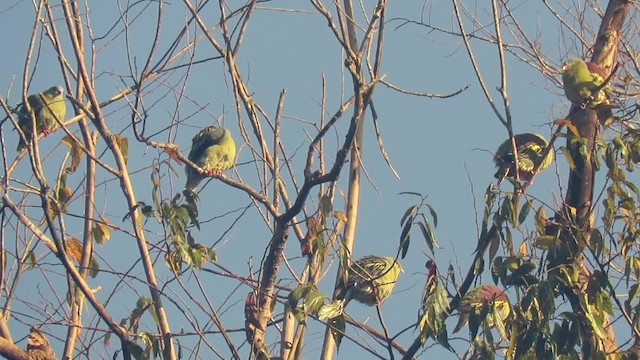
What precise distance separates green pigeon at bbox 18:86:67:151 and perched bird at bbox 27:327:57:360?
0.83m

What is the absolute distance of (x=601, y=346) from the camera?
4.11 meters

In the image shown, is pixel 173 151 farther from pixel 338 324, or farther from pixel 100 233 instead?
pixel 338 324

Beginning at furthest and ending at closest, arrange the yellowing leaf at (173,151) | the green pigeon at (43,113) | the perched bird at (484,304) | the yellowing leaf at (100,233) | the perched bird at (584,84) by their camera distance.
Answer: the perched bird at (584,84), the yellowing leaf at (173,151), the yellowing leaf at (100,233), the green pigeon at (43,113), the perched bird at (484,304)

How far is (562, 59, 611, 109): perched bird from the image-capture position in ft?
16.6

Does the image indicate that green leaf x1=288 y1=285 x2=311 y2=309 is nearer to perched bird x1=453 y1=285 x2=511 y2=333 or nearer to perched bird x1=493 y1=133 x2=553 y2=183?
perched bird x1=453 y1=285 x2=511 y2=333

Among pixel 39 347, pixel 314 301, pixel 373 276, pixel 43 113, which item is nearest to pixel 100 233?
pixel 39 347

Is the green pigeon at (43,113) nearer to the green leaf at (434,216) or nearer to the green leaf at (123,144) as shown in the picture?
the green leaf at (123,144)

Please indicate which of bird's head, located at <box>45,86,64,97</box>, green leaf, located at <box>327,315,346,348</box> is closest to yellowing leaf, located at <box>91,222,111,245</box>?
green leaf, located at <box>327,315,346,348</box>

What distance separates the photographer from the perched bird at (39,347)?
13.3ft

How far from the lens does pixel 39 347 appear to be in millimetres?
4090

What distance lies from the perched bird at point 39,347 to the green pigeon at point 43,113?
2.73 ft

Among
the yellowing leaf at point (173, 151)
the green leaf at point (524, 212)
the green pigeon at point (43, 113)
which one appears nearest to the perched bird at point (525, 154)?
the green leaf at point (524, 212)

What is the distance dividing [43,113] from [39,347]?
3.11 metres

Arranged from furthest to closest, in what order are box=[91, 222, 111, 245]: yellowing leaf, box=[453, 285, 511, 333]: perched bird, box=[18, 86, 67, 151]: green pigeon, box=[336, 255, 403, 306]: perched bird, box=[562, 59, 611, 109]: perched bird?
box=[336, 255, 403, 306]: perched bird < box=[562, 59, 611, 109]: perched bird < box=[91, 222, 111, 245]: yellowing leaf < box=[18, 86, 67, 151]: green pigeon < box=[453, 285, 511, 333]: perched bird
